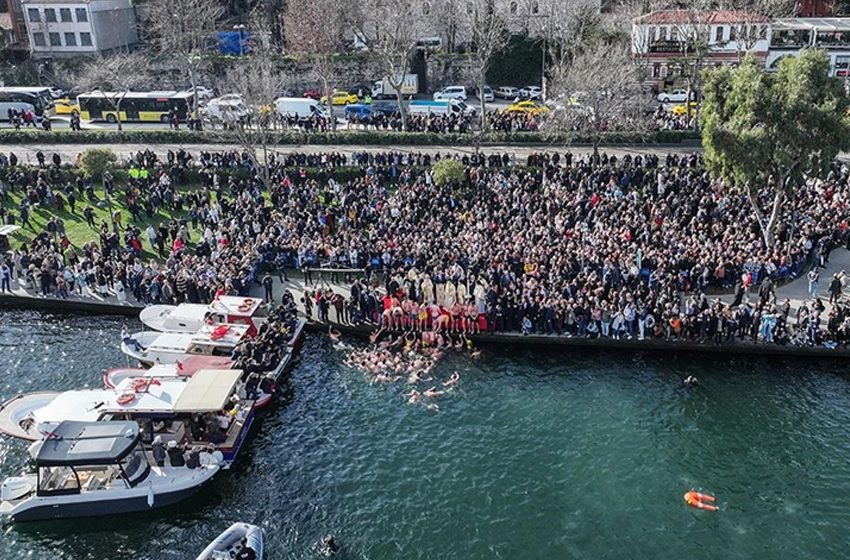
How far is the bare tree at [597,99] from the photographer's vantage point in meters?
54.7

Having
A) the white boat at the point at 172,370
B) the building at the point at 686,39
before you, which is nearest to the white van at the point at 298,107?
the building at the point at 686,39

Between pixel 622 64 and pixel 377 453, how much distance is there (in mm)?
42919

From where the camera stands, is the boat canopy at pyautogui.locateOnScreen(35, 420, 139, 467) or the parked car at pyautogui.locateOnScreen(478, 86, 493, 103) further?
the parked car at pyautogui.locateOnScreen(478, 86, 493, 103)

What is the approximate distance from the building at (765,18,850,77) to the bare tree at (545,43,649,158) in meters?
23.4

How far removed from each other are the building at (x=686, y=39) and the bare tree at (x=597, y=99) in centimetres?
852

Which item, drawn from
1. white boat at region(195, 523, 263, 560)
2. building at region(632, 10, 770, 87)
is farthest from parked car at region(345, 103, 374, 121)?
white boat at region(195, 523, 263, 560)

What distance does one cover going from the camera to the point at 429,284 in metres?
37.3

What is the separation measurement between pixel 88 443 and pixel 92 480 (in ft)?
4.69

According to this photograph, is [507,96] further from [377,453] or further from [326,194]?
[377,453]

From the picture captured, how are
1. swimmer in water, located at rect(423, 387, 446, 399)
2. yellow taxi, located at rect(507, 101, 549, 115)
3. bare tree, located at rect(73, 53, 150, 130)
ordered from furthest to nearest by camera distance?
bare tree, located at rect(73, 53, 150, 130) < yellow taxi, located at rect(507, 101, 549, 115) < swimmer in water, located at rect(423, 387, 446, 399)

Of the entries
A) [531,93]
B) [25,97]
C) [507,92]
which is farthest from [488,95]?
[25,97]

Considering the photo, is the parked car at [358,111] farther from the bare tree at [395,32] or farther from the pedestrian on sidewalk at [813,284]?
the pedestrian on sidewalk at [813,284]

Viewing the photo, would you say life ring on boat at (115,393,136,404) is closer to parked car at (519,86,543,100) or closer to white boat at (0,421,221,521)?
white boat at (0,421,221,521)

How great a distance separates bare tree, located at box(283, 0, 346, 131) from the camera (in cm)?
6800
